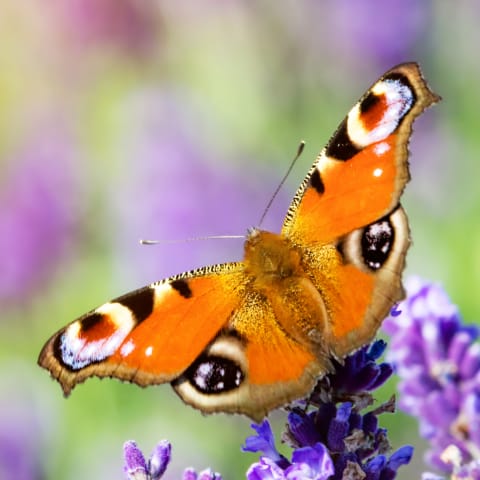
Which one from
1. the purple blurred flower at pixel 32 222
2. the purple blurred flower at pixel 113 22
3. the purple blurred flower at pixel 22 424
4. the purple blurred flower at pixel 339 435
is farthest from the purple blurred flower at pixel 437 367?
the purple blurred flower at pixel 113 22

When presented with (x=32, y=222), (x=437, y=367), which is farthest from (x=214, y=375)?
(x=32, y=222)

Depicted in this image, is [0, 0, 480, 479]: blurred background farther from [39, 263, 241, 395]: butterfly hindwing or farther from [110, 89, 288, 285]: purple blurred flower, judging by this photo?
[39, 263, 241, 395]: butterfly hindwing

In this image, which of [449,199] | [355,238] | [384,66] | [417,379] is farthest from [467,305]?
[355,238]

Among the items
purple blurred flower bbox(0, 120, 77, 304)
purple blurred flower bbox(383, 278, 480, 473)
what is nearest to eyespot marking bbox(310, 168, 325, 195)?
purple blurred flower bbox(383, 278, 480, 473)

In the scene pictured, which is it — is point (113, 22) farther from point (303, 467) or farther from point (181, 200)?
point (303, 467)

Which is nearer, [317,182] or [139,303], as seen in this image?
[139,303]
